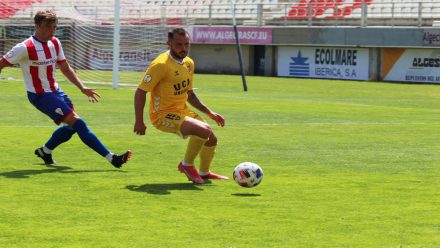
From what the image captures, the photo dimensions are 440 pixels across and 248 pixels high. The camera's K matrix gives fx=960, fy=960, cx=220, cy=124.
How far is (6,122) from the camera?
58.8 feet

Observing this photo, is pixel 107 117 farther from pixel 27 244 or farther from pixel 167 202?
pixel 27 244

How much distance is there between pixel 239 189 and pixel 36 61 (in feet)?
10.8

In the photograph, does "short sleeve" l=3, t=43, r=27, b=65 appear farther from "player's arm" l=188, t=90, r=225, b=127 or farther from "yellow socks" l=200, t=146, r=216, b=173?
"yellow socks" l=200, t=146, r=216, b=173

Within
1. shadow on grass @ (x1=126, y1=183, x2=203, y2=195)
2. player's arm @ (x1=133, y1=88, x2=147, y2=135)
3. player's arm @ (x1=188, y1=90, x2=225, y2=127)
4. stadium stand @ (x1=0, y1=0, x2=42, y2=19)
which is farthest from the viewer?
stadium stand @ (x1=0, y1=0, x2=42, y2=19)

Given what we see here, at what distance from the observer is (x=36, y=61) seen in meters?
11.5

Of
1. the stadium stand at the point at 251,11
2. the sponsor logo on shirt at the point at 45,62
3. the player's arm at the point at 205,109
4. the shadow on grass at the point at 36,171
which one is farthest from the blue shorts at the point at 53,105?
the stadium stand at the point at 251,11

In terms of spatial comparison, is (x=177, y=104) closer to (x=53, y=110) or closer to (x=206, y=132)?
(x=206, y=132)

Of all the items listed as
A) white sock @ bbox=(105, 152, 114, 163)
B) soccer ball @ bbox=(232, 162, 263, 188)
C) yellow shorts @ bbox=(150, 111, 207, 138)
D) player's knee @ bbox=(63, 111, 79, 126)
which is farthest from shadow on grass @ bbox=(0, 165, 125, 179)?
soccer ball @ bbox=(232, 162, 263, 188)

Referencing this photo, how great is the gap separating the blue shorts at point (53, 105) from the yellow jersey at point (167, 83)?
1.45 metres

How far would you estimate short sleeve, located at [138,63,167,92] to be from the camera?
33.4 feet

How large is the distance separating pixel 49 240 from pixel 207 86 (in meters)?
27.8

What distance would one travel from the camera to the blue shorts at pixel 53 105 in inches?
453

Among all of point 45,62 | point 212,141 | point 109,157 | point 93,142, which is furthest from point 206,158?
point 45,62

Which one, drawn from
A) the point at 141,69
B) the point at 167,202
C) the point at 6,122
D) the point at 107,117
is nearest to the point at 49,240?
the point at 167,202
